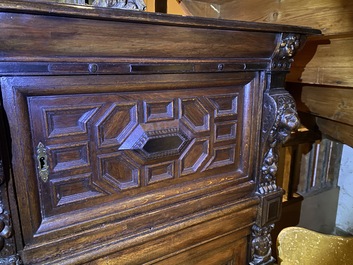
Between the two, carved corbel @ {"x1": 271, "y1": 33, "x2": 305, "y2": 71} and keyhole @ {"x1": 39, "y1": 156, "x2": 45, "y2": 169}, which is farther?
carved corbel @ {"x1": 271, "y1": 33, "x2": 305, "y2": 71}

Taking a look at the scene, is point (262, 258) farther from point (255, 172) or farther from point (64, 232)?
point (64, 232)

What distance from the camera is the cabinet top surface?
47cm

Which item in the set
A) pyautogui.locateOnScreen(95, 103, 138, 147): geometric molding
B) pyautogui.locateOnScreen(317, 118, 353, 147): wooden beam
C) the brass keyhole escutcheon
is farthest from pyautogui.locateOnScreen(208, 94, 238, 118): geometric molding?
pyautogui.locateOnScreen(317, 118, 353, 147): wooden beam

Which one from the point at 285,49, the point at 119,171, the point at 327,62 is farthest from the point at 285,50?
the point at 119,171

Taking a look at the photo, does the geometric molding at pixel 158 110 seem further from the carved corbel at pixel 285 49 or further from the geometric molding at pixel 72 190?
the carved corbel at pixel 285 49

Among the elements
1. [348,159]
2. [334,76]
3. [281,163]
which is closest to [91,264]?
[334,76]

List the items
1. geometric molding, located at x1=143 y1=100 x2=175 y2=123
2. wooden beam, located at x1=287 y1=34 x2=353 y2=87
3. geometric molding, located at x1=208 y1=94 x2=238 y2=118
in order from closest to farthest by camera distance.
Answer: geometric molding, located at x1=143 y1=100 x2=175 y2=123
geometric molding, located at x1=208 y1=94 x2=238 y2=118
wooden beam, located at x1=287 y1=34 x2=353 y2=87

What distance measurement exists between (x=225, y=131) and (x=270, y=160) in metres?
0.20

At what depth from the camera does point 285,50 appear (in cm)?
82

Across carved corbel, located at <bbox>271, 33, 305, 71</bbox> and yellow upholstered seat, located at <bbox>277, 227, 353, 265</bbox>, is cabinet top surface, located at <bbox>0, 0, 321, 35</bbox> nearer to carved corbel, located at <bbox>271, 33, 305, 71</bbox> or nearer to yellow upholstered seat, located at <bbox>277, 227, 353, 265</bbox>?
carved corbel, located at <bbox>271, 33, 305, 71</bbox>

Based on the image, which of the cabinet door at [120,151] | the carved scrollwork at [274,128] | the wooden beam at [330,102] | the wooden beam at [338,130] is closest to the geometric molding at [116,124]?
the cabinet door at [120,151]

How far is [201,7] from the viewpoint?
1.34 metres

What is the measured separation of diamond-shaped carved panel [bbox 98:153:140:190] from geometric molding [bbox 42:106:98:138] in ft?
0.29

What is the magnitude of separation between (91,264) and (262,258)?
59cm
